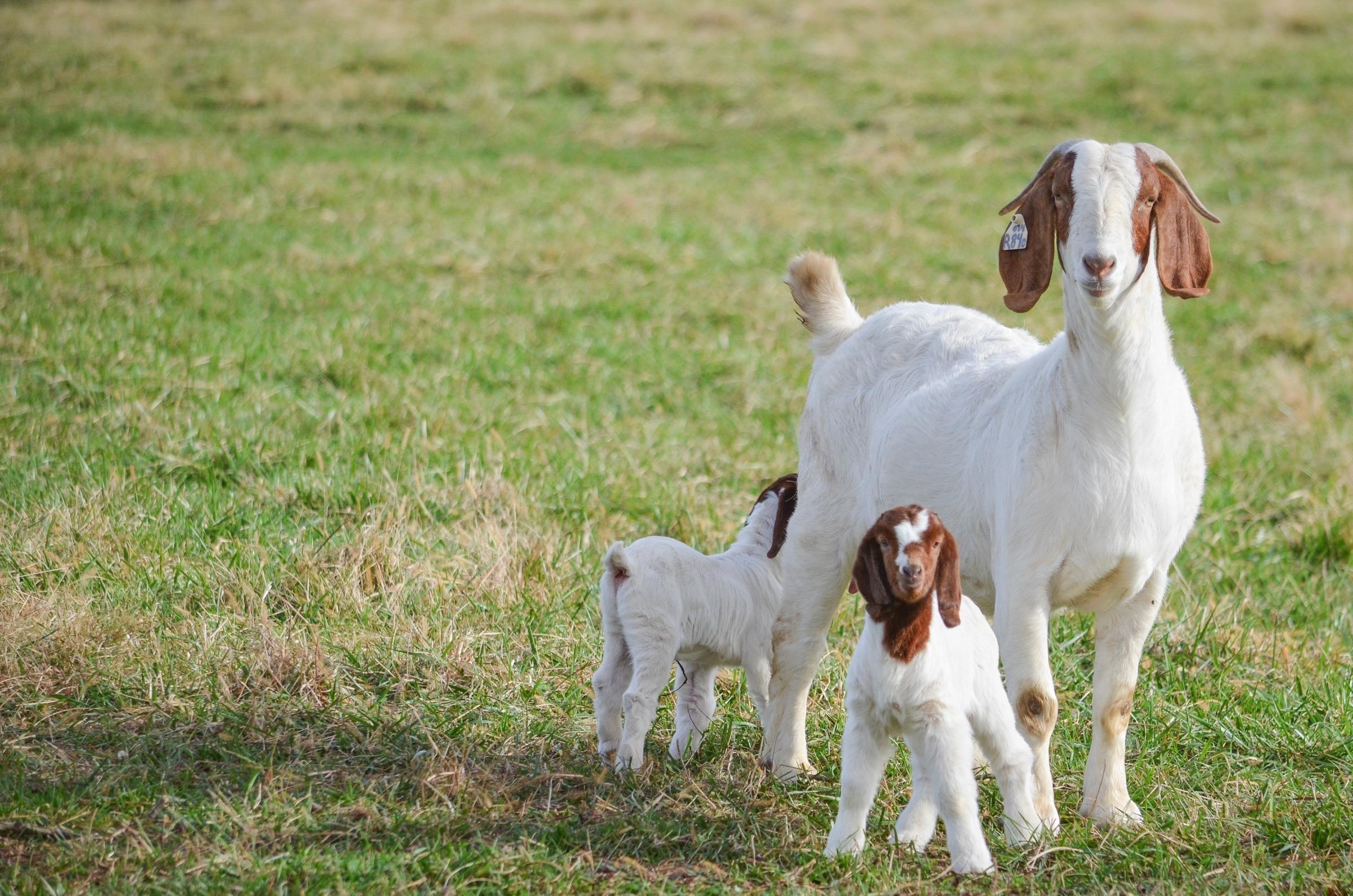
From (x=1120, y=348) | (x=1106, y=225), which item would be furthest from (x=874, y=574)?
(x=1106, y=225)

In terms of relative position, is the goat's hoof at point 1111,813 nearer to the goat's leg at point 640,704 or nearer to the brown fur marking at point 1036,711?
the brown fur marking at point 1036,711

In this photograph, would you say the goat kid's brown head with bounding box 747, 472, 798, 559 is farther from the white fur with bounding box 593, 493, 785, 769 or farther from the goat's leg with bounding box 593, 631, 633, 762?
the goat's leg with bounding box 593, 631, 633, 762

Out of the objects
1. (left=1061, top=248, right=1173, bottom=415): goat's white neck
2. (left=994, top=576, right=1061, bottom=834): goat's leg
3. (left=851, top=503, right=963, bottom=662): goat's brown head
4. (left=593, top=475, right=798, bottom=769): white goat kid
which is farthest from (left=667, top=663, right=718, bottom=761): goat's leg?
(left=1061, top=248, right=1173, bottom=415): goat's white neck

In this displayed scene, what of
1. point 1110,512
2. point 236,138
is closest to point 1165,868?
point 1110,512

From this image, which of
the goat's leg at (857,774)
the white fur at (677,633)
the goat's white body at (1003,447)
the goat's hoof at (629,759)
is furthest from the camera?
the white fur at (677,633)

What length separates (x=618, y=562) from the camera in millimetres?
4070

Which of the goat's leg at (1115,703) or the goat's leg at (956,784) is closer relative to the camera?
the goat's leg at (956,784)

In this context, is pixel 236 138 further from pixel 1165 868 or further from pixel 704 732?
pixel 1165 868

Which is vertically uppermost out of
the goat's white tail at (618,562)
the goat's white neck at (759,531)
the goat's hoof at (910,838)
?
the goat's white tail at (618,562)

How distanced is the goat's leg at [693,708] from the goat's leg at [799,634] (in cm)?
22

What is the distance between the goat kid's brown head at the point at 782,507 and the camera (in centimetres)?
449

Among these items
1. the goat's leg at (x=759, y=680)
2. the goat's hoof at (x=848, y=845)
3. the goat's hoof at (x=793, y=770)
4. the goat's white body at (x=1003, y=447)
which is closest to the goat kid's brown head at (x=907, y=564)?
the goat's white body at (x=1003, y=447)

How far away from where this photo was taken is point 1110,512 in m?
3.44

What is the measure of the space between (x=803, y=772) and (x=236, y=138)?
12110 millimetres
